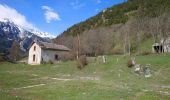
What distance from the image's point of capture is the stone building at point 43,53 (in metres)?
92.5

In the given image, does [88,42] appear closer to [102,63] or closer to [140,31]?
[140,31]

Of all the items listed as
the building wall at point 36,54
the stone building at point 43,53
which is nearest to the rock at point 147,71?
the stone building at point 43,53

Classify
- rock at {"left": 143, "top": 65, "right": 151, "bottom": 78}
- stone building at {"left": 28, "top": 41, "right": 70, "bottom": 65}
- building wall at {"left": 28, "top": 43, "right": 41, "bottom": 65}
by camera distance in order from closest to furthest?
1. rock at {"left": 143, "top": 65, "right": 151, "bottom": 78}
2. stone building at {"left": 28, "top": 41, "right": 70, "bottom": 65}
3. building wall at {"left": 28, "top": 43, "right": 41, "bottom": 65}

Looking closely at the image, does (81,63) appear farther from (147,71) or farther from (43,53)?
(43,53)

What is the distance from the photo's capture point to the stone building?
92.5m

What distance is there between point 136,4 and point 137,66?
159228 mm

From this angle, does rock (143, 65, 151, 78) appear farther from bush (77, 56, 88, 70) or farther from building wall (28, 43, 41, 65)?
building wall (28, 43, 41, 65)

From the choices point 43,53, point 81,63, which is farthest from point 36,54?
point 81,63

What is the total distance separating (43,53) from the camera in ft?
304

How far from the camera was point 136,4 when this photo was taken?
198 meters

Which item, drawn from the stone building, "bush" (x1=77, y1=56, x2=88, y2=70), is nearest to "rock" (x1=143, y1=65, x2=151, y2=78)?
"bush" (x1=77, y1=56, x2=88, y2=70)

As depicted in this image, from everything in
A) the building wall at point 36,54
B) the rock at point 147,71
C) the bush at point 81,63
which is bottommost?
the rock at point 147,71

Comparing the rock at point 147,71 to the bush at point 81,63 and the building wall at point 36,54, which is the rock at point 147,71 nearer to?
the bush at point 81,63

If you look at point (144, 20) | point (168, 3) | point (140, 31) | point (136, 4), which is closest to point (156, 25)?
point (144, 20)
